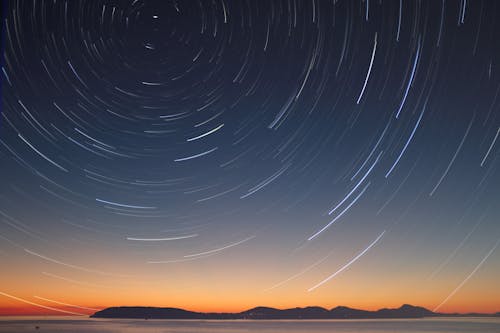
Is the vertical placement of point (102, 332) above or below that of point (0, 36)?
above

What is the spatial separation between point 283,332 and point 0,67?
39552 mm

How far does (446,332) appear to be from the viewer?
39.5 m

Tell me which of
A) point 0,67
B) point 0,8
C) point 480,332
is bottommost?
point 0,67

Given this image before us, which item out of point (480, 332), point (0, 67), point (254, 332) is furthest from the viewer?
point (254, 332)

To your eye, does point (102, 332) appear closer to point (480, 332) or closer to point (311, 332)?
point (311, 332)

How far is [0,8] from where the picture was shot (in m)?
1.73

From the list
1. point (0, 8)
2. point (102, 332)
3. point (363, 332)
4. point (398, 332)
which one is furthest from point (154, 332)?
point (0, 8)

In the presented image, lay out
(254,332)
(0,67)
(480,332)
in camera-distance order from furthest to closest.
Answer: (254,332) < (480,332) < (0,67)

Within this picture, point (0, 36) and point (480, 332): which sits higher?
point (480, 332)

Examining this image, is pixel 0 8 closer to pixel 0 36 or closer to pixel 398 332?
pixel 0 36

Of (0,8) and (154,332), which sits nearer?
(0,8)

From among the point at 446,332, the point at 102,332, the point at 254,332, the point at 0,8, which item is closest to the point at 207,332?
the point at 254,332

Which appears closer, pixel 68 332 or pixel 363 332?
pixel 68 332

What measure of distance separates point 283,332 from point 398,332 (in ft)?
31.2
